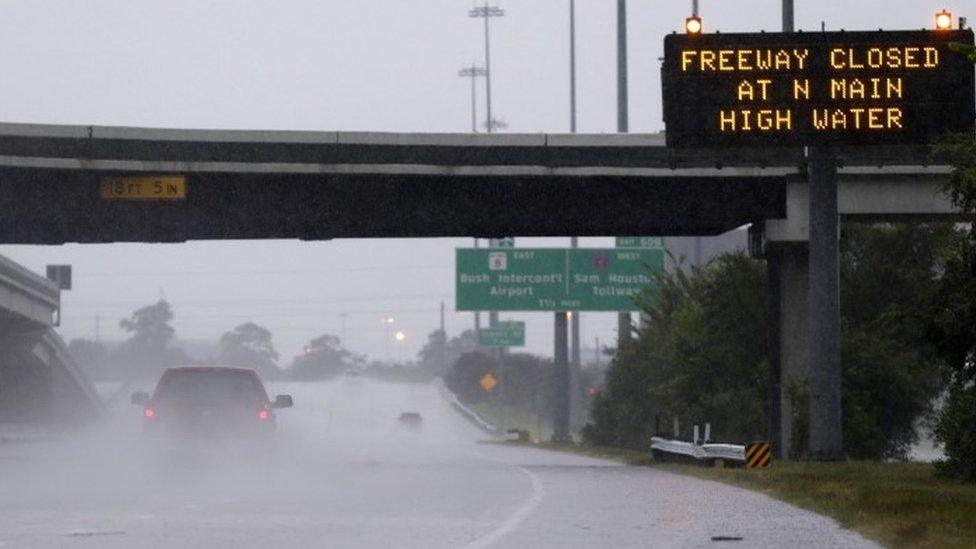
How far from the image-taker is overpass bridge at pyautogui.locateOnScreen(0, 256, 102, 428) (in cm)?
6694

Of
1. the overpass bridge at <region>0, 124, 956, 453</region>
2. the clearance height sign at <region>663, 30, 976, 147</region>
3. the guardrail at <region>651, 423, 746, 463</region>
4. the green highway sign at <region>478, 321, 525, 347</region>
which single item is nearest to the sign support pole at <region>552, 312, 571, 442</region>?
the green highway sign at <region>478, 321, 525, 347</region>

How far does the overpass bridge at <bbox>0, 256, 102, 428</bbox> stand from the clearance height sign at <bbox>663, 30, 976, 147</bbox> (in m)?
37.0

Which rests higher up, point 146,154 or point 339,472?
point 146,154

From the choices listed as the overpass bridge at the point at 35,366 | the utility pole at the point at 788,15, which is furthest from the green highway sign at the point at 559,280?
the utility pole at the point at 788,15

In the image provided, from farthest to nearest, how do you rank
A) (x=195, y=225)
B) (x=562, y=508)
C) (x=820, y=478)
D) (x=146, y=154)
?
(x=195, y=225)
(x=146, y=154)
(x=820, y=478)
(x=562, y=508)

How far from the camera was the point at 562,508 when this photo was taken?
20406mm

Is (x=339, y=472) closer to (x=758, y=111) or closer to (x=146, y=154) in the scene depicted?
(x=758, y=111)

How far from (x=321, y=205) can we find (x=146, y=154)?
386cm

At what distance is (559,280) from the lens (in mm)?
63469

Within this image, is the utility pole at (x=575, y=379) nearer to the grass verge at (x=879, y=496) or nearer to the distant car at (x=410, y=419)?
the distant car at (x=410, y=419)

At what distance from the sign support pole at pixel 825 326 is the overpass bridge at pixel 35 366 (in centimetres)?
3509

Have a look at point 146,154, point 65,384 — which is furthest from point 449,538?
point 65,384

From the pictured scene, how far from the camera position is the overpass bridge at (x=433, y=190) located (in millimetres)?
38969

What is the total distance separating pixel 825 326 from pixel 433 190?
10241 millimetres
